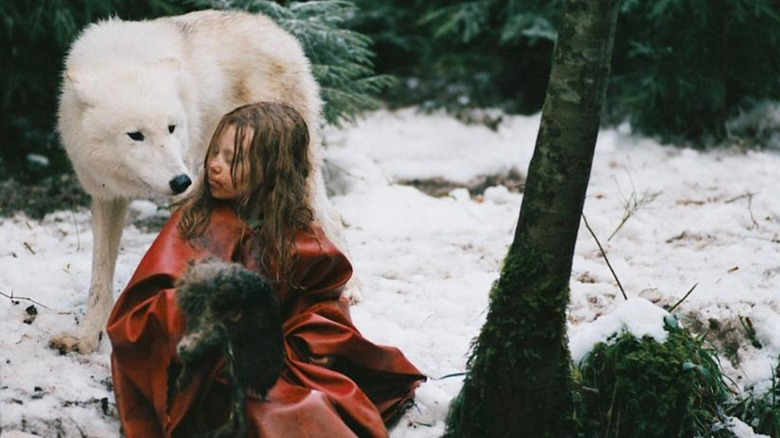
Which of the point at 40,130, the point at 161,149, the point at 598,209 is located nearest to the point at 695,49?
the point at 598,209

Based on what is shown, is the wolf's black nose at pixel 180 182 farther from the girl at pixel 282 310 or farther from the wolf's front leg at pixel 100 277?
the wolf's front leg at pixel 100 277

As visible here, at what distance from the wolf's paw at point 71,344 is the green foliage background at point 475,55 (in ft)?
9.58

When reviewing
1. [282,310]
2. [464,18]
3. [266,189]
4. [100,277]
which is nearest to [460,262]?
[282,310]

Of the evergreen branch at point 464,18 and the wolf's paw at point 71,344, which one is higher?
the evergreen branch at point 464,18

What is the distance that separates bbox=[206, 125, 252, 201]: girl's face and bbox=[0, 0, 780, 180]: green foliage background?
9.25 feet

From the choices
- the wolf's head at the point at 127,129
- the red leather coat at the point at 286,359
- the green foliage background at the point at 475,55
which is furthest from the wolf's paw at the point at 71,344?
the green foliage background at the point at 475,55

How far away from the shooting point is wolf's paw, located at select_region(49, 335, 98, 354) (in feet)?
12.9

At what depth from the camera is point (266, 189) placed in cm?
355

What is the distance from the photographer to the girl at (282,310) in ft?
10.5

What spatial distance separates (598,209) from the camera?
6.13 meters

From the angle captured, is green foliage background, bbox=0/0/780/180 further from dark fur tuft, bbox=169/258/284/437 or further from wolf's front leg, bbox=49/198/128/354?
dark fur tuft, bbox=169/258/284/437

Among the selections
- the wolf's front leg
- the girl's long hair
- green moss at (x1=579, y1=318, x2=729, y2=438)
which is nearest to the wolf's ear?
the wolf's front leg

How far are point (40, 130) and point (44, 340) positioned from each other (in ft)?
13.1

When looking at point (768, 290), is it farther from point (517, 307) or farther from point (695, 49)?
point (695, 49)
